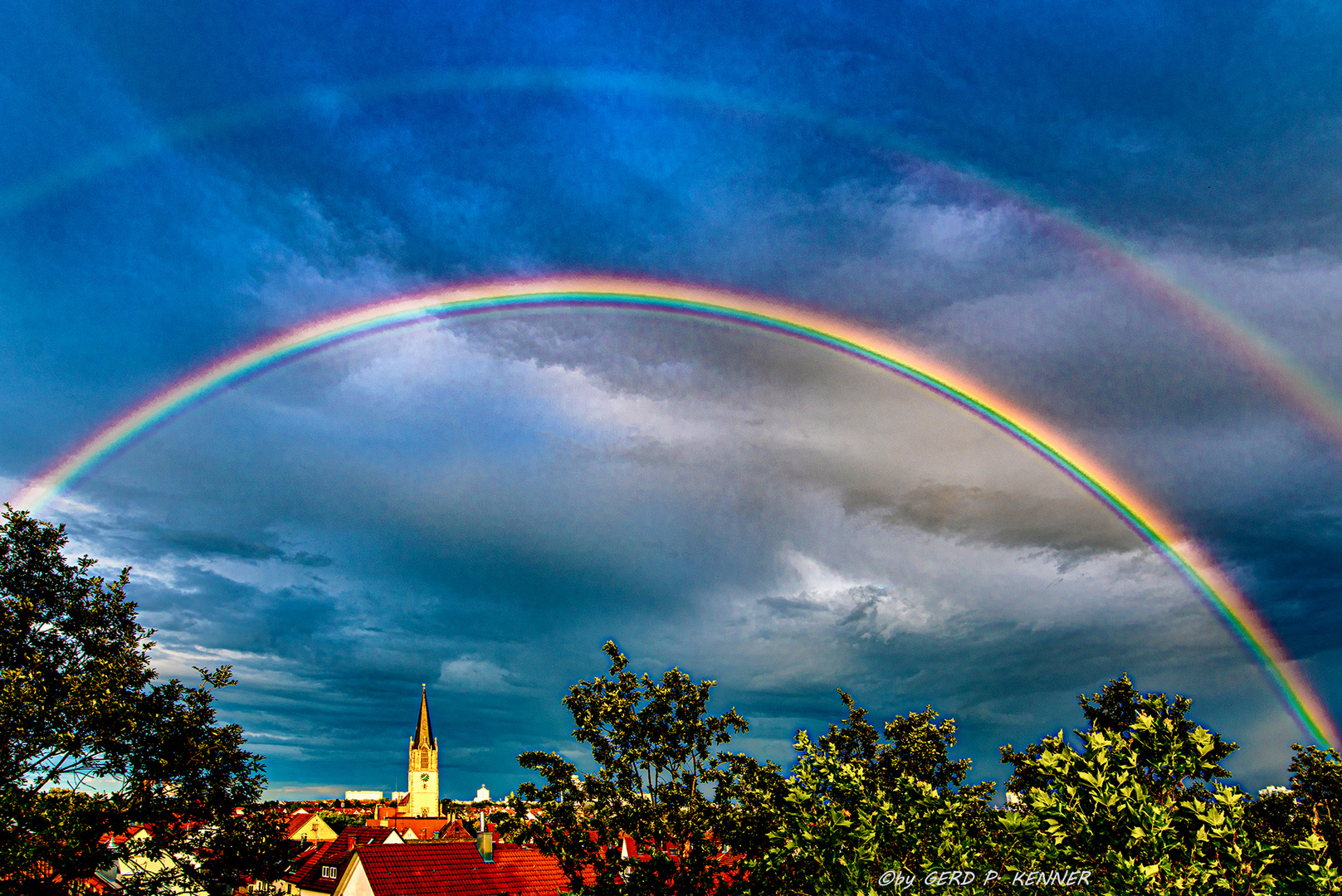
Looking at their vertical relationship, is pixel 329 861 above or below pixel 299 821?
below

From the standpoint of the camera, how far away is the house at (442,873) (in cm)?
4812

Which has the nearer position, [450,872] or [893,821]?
[893,821]

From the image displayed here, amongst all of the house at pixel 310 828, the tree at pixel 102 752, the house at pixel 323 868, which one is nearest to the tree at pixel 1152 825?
the tree at pixel 102 752

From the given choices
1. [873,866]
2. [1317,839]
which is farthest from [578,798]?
[1317,839]

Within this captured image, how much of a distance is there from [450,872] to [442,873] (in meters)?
0.43

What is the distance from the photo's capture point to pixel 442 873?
4950cm

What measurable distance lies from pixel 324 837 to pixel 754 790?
12885 centimetres

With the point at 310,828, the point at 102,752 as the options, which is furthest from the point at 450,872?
the point at 310,828

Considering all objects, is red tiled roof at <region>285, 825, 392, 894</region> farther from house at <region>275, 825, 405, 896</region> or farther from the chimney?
the chimney

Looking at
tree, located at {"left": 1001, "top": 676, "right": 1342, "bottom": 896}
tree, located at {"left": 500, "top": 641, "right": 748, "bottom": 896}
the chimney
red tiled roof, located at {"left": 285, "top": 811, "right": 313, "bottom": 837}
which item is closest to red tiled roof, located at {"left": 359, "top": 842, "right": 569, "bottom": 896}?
the chimney

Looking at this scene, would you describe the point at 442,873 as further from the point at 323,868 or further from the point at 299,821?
the point at 299,821

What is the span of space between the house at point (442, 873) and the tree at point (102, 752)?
2318 cm

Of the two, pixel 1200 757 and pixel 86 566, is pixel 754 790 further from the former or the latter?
pixel 86 566

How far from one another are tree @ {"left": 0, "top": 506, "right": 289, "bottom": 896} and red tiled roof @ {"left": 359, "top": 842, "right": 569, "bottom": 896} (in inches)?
911
